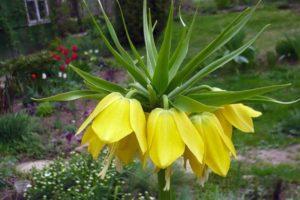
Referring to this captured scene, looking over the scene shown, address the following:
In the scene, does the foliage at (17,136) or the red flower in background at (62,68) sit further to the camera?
the red flower in background at (62,68)

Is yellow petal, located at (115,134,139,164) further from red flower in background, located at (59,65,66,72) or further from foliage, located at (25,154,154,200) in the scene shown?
red flower in background, located at (59,65,66,72)

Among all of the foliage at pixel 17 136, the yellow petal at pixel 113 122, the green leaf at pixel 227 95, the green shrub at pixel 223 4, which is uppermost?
the green leaf at pixel 227 95

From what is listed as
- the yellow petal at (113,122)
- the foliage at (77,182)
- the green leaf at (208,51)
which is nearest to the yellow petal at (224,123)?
the green leaf at (208,51)

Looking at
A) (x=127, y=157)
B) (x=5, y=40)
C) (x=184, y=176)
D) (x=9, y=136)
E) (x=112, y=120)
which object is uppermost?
(x=112, y=120)

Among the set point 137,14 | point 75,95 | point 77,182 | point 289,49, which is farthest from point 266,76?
point 75,95

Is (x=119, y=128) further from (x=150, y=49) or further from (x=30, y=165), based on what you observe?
(x=30, y=165)

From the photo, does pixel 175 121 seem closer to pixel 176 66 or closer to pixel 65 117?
pixel 176 66

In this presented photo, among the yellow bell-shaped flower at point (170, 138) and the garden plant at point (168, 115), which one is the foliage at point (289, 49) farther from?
A: the yellow bell-shaped flower at point (170, 138)

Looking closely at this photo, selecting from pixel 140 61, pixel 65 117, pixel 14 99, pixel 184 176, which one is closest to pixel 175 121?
pixel 140 61
